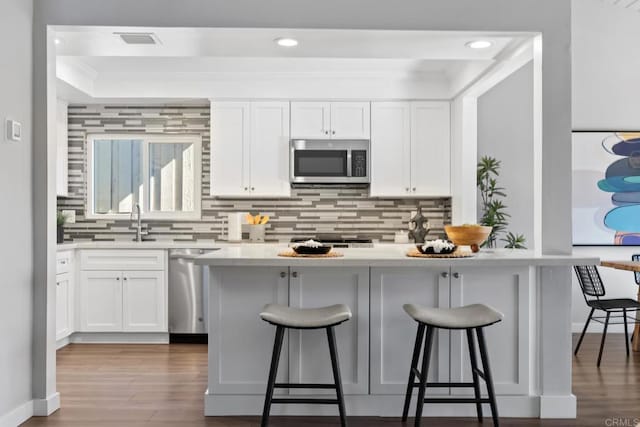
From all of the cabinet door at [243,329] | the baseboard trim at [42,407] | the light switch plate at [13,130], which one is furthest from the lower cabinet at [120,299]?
the light switch plate at [13,130]

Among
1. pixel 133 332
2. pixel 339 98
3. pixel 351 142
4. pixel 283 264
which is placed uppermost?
pixel 339 98

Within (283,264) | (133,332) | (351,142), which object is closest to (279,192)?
(351,142)

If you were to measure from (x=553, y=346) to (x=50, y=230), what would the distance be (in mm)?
2909

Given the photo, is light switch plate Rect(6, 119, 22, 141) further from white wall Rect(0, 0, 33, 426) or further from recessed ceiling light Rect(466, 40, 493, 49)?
recessed ceiling light Rect(466, 40, 493, 49)

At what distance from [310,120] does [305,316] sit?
2876mm

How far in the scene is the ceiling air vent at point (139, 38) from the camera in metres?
3.25

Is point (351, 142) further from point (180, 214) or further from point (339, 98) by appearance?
point (180, 214)

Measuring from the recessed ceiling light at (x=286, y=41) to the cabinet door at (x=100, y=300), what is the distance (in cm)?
264

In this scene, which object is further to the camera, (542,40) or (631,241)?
(631,241)

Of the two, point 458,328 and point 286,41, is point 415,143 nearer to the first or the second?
point 286,41

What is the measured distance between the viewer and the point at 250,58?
485 cm

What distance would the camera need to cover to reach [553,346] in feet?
10.2

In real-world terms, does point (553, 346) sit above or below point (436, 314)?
A: below

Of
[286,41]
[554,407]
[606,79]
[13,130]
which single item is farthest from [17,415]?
[606,79]
